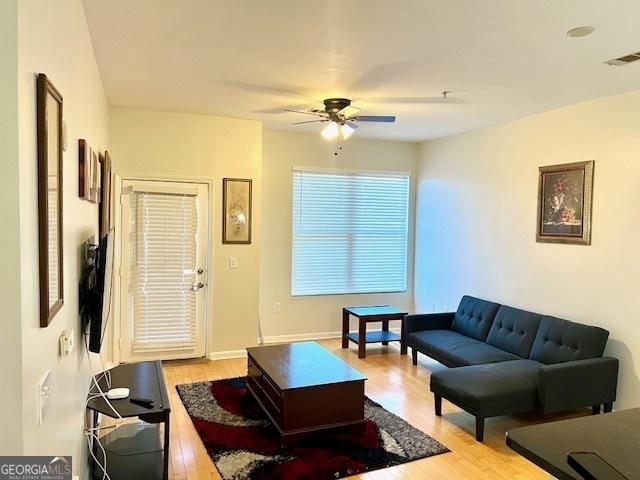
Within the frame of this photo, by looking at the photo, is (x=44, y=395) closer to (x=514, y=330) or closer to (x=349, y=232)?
(x=514, y=330)

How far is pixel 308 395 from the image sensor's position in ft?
10.5

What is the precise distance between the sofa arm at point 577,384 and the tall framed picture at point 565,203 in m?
1.07

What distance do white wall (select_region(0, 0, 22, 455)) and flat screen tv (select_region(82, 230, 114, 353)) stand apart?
3.89 feet

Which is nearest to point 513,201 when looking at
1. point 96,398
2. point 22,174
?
point 96,398

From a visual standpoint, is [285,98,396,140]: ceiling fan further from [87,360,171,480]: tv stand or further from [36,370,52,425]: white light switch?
[36,370,52,425]: white light switch

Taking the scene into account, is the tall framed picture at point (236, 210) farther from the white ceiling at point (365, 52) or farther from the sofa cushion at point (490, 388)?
the sofa cushion at point (490, 388)

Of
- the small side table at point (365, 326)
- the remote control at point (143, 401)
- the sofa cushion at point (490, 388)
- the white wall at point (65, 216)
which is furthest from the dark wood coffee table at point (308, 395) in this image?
the small side table at point (365, 326)

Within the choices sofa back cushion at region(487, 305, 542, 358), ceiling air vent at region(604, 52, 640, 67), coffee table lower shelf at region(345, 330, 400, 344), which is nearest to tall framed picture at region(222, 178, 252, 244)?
coffee table lower shelf at region(345, 330, 400, 344)

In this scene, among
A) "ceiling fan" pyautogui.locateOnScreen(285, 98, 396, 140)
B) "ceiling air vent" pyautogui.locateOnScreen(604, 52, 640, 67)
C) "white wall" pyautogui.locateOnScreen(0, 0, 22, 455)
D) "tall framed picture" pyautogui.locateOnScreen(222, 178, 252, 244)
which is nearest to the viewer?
"white wall" pyautogui.locateOnScreen(0, 0, 22, 455)

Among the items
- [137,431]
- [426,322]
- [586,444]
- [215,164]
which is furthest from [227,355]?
[586,444]

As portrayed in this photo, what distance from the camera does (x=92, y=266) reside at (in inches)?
99.0

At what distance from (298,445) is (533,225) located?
10.1ft

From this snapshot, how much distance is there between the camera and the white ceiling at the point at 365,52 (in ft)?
7.57

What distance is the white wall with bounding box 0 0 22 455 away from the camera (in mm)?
1106
